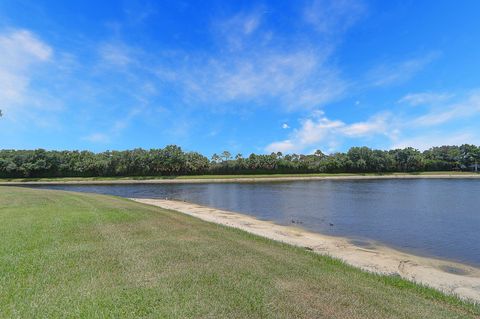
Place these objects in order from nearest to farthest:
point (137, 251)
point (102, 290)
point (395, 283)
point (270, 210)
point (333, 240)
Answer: point (102, 290)
point (395, 283)
point (137, 251)
point (333, 240)
point (270, 210)

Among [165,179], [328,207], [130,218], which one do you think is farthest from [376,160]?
[130,218]

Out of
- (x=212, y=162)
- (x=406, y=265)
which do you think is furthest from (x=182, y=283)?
(x=212, y=162)

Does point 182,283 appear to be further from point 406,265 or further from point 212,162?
point 212,162

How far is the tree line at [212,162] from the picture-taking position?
9681 cm

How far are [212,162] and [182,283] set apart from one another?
104 m

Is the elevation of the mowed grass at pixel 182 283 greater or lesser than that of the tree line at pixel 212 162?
lesser

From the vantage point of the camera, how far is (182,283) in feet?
20.4

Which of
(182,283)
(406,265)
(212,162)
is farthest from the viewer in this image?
(212,162)

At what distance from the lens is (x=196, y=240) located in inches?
407

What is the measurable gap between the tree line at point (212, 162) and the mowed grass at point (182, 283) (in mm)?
92965

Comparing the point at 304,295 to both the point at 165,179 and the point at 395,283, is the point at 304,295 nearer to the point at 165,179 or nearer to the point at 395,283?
the point at 395,283

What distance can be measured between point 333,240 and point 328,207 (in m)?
15.0

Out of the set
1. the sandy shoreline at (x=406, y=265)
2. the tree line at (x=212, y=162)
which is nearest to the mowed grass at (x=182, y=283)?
the sandy shoreline at (x=406, y=265)

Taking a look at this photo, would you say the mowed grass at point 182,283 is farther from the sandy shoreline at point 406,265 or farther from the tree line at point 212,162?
the tree line at point 212,162
